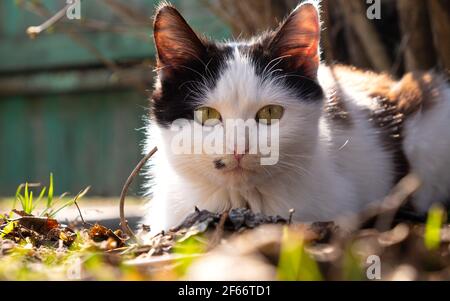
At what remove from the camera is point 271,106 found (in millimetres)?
2307

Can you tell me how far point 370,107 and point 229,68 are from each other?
2.97 feet

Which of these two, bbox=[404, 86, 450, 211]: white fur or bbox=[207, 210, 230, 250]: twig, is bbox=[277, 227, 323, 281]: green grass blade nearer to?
bbox=[207, 210, 230, 250]: twig

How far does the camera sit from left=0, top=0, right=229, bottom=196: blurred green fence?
256 inches

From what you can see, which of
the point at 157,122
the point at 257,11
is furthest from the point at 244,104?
the point at 257,11

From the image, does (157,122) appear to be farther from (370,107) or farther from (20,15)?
(20,15)

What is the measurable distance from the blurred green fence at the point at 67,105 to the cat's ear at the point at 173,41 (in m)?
3.86

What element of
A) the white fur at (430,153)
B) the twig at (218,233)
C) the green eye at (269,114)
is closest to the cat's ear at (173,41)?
the green eye at (269,114)

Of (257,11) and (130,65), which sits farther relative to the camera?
(130,65)

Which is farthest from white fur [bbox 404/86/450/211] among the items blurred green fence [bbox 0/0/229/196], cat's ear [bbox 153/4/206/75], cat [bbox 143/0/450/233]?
blurred green fence [bbox 0/0/229/196]

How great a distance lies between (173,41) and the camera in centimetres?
250

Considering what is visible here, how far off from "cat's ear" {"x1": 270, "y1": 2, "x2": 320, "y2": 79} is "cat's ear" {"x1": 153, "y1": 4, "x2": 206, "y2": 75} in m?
0.30

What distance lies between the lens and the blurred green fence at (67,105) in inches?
256

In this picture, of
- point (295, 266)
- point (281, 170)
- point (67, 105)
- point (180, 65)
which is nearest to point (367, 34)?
point (180, 65)

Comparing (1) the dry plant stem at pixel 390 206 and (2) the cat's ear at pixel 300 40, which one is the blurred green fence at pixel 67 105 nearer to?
(2) the cat's ear at pixel 300 40
